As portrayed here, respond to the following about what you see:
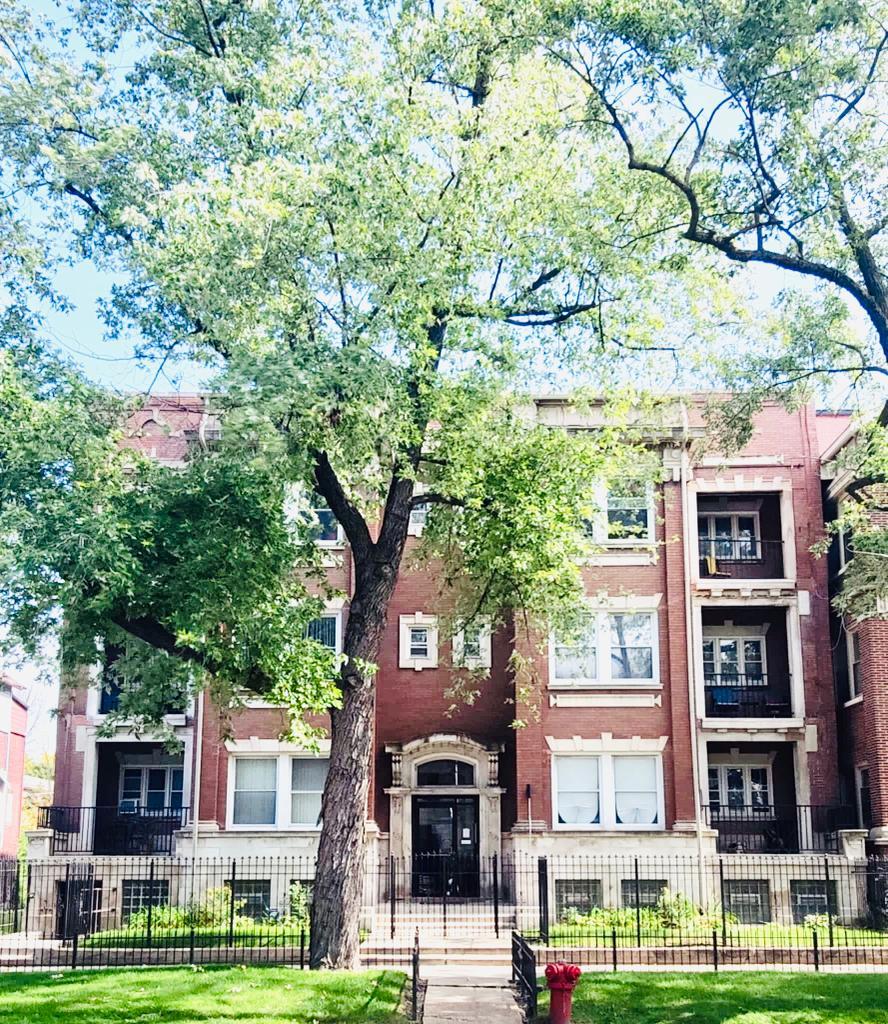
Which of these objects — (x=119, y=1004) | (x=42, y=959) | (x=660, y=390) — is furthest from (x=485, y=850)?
(x=119, y=1004)

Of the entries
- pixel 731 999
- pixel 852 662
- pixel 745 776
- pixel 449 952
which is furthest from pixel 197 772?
pixel 731 999

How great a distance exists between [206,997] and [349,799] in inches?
159

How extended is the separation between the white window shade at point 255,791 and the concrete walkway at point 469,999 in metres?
10.1

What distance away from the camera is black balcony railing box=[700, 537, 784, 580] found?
31.3m

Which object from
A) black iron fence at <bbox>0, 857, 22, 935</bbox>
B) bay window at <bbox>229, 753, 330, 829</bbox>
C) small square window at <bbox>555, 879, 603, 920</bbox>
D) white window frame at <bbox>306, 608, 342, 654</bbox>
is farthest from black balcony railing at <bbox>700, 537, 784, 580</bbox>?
black iron fence at <bbox>0, 857, 22, 935</bbox>

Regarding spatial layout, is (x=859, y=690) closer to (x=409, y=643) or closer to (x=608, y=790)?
(x=608, y=790)

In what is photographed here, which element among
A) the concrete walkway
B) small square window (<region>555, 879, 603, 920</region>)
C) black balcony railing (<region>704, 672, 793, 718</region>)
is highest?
black balcony railing (<region>704, 672, 793, 718</region>)

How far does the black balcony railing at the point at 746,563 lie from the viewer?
3133 cm

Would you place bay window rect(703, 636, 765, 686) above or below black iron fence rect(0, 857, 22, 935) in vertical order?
above

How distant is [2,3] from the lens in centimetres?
1902

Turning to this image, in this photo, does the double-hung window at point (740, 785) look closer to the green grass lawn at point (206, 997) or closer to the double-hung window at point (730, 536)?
the double-hung window at point (730, 536)

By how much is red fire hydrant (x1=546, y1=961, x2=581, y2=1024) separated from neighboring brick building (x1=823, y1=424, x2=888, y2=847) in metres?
14.7

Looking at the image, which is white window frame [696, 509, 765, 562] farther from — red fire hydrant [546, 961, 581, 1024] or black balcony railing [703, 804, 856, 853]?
red fire hydrant [546, 961, 581, 1024]

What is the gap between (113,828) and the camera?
3045 centimetres
